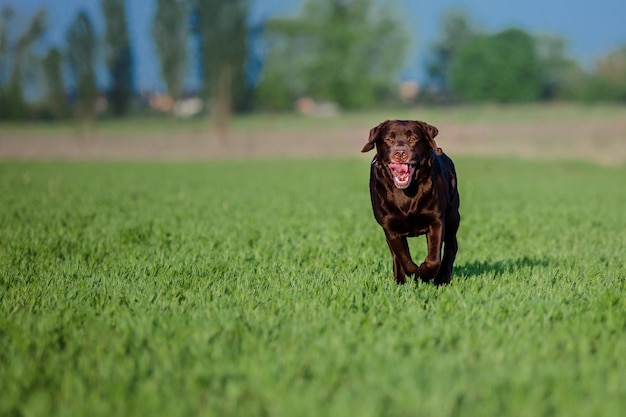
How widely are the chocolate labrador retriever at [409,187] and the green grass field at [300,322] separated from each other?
41 cm

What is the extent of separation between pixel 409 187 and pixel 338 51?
7313cm

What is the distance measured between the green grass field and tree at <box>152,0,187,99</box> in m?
64.0

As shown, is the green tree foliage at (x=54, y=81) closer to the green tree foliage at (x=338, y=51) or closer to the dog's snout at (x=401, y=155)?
the green tree foliage at (x=338, y=51)

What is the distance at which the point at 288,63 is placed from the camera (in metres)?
80.2

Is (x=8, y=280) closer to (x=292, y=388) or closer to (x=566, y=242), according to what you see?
(x=292, y=388)

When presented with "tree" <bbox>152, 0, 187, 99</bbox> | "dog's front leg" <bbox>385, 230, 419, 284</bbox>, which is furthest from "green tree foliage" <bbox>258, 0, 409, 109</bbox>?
"dog's front leg" <bbox>385, 230, 419, 284</bbox>

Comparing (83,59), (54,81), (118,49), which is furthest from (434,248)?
(118,49)

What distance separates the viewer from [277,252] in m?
8.05

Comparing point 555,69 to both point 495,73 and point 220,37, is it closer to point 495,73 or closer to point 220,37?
point 495,73

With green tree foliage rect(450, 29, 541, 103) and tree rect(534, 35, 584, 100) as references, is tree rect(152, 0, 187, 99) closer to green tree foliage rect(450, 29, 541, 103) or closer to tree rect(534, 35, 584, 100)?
green tree foliage rect(450, 29, 541, 103)

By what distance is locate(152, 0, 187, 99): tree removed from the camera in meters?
71.1

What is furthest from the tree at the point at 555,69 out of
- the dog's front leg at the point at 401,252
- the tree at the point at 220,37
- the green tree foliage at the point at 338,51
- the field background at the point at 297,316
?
the dog's front leg at the point at 401,252

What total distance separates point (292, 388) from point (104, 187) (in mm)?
16817

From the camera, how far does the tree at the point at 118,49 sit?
227ft
